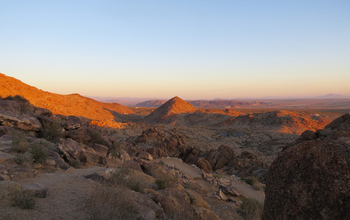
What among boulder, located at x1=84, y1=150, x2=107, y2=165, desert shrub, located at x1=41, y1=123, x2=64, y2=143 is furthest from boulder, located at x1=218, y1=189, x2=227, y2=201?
desert shrub, located at x1=41, y1=123, x2=64, y2=143

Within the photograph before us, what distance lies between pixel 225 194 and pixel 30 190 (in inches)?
272

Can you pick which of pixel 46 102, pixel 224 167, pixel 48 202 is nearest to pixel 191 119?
pixel 46 102

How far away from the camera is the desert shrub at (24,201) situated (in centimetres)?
402

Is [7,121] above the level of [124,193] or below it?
above

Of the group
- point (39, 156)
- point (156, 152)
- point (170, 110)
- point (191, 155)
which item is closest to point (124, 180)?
point (39, 156)

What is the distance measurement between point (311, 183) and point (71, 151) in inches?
341

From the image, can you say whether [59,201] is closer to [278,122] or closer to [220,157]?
[220,157]

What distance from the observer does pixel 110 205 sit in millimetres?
4543

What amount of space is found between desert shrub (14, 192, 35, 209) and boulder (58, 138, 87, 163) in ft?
15.1

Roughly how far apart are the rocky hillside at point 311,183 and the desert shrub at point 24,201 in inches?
157

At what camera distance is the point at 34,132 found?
1145 cm

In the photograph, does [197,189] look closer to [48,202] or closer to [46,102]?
[48,202]

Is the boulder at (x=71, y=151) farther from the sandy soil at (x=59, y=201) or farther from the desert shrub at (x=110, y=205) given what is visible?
the desert shrub at (x=110, y=205)

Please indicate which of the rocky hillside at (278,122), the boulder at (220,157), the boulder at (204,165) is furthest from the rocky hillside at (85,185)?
the rocky hillside at (278,122)
